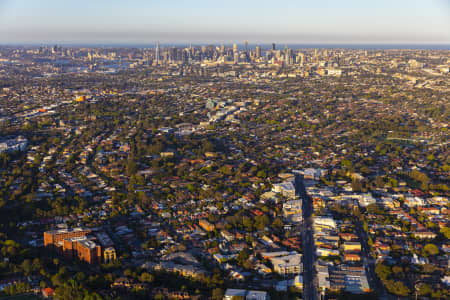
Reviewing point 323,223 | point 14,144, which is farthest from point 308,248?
point 14,144

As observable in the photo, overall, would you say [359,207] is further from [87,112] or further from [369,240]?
[87,112]

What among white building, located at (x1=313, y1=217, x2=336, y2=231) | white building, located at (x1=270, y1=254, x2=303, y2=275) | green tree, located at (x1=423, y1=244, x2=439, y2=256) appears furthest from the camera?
white building, located at (x1=313, y1=217, x2=336, y2=231)

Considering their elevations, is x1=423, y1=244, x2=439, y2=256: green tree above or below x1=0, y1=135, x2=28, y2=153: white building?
below

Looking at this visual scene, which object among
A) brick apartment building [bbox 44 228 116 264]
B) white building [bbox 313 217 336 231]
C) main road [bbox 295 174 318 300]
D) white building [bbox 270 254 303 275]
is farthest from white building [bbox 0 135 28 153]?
white building [bbox 270 254 303 275]

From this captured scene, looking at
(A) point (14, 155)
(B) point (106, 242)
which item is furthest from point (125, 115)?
(B) point (106, 242)

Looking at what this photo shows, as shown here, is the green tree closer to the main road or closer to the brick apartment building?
the main road

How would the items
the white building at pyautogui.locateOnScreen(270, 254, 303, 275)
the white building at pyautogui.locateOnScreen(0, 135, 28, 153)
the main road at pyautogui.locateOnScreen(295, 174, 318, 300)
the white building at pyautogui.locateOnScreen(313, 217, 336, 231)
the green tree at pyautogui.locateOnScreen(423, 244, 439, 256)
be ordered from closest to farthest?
the main road at pyautogui.locateOnScreen(295, 174, 318, 300)
the white building at pyautogui.locateOnScreen(270, 254, 303, 275)
the green tree at pyautogui.locateOnScreen(423, 244, 439, 256)
the white building at pyautogui.locateOnScreen(313, 217, 336, 231)
the white building at pyautogui.locateOnScreen(0, 135, 28, 153)

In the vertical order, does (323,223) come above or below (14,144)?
below

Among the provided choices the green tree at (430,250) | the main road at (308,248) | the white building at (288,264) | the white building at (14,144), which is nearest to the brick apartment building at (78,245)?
the white building at (288,264)

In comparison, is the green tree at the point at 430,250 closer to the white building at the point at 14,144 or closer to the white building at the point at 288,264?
the white building at the point at 288,264

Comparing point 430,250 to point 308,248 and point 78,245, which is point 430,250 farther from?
point 78,245
